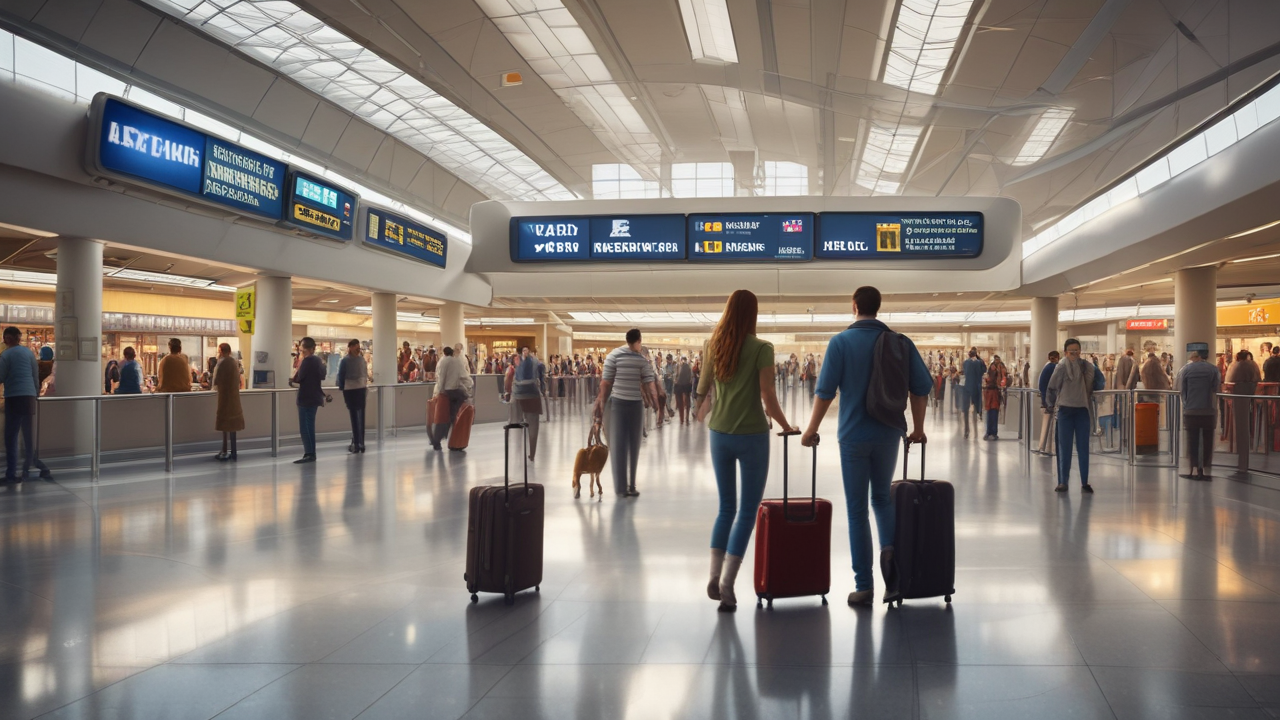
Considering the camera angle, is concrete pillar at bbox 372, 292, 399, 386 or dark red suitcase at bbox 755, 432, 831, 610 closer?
dark red suitcase at bbox 755, 432, 831, 610

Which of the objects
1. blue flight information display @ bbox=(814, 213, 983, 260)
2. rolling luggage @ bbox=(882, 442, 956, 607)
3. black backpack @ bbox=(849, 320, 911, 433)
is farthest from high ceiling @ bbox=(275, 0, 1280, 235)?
rolling luggage @ bbox=(882, 442, 956, 607)

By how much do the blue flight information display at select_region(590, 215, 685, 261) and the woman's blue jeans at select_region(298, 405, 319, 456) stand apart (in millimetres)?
6408

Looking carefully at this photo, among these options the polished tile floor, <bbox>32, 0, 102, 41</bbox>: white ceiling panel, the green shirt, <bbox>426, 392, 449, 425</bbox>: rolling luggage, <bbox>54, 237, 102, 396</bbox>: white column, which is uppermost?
<bbox>32, 0, 102, 41</bbox>: white ceiling panel

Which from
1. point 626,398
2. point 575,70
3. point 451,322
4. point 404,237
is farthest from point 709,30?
point 451,322

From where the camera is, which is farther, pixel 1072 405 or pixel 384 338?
pixel 384 338

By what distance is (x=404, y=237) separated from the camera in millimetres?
17391

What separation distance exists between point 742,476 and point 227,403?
10135 mm

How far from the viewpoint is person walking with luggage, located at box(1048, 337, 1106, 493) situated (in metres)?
8.95

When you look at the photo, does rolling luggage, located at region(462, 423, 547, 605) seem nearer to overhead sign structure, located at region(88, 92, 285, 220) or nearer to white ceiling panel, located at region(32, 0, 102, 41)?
overhead sign structure, located at region(88, 92, 285, 220)

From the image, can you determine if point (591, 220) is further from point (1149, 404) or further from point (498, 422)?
point (1149, 404)

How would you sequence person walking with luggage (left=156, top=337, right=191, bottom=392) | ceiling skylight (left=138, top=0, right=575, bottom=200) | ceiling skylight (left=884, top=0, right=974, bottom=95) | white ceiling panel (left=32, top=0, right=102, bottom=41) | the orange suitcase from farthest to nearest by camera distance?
person walking with luggage (left=156, top=337, right=191, bottom=392) → the orange suitcase → ceiling skylight (left=138, top=0, right=575, bottom=200) → ceiling skylight (left=884, top=0, right=974, bottom=95) → white ceiling panel (left=32, top=0, right=102, bottom=41)

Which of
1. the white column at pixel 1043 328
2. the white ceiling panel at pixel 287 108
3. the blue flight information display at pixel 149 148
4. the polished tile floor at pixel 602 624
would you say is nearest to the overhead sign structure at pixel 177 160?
the blue flight information display at pixel 149 148

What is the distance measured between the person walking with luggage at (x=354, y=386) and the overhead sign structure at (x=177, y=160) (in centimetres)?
253

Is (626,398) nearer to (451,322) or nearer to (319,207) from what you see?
(319,207)
